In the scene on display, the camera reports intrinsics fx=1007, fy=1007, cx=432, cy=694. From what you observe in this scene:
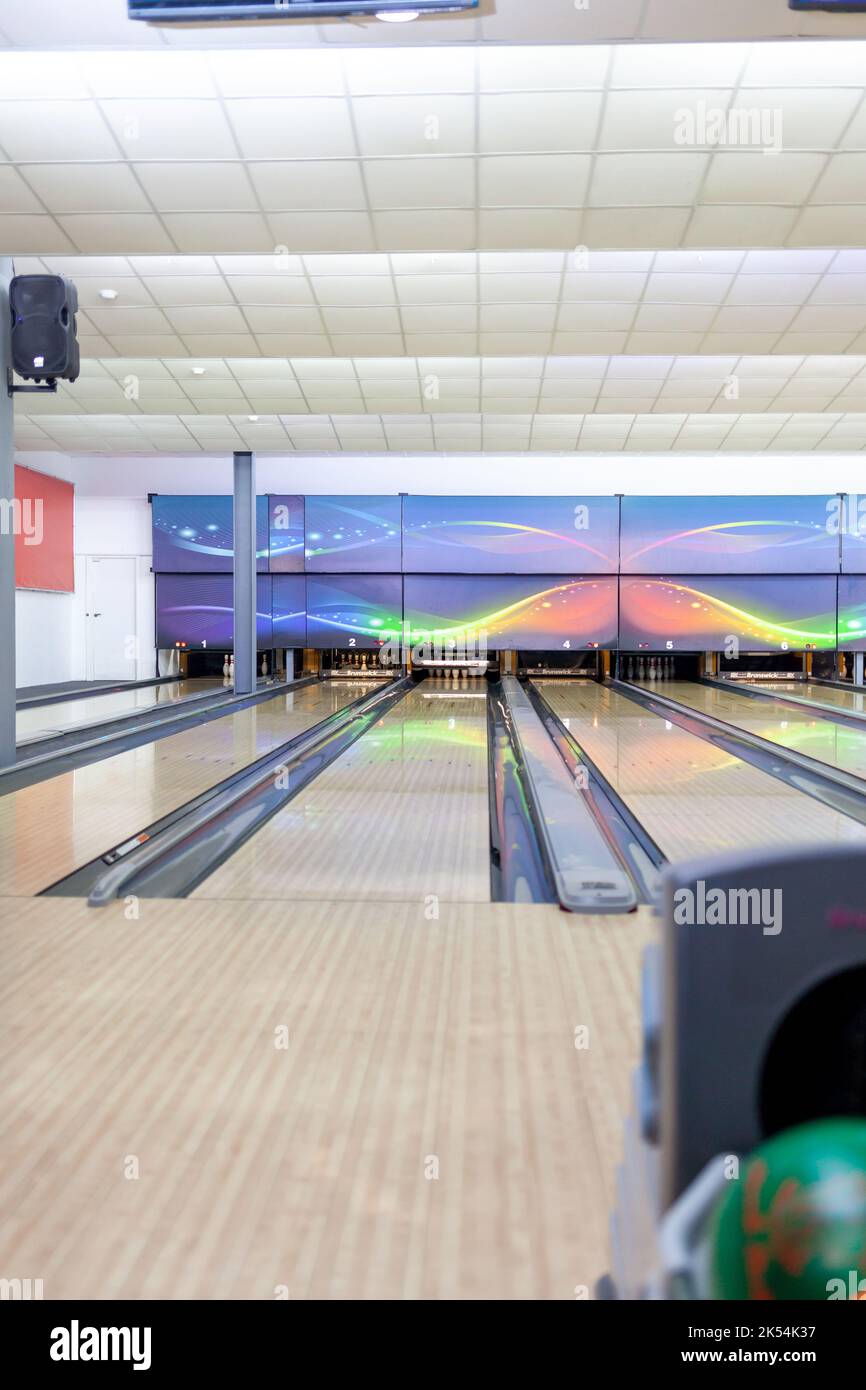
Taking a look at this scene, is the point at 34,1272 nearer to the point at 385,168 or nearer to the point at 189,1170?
the point at 189,1170

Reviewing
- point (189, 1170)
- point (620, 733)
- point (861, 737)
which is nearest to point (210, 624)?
point (620, 733)

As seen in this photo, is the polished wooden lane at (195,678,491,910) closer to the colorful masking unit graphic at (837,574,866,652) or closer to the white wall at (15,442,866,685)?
the white wall at (15,442,866,685)

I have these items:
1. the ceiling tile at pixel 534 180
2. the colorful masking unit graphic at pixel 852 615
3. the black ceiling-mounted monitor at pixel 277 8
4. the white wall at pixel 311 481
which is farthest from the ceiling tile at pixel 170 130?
the colorful masking unit graphic at pixel 852 615

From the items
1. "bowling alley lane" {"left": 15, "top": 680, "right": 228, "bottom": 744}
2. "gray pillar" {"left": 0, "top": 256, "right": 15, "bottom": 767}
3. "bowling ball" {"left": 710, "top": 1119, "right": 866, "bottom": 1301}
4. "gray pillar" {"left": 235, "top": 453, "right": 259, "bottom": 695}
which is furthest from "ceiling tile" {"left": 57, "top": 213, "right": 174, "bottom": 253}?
"gray pillar" {"left": 235, "top": 453, "right": 259, "bottom": 695}

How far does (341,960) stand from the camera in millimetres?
2471

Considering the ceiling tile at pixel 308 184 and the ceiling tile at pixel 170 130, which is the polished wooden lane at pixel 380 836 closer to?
the ceiling tile at pixel 308 184

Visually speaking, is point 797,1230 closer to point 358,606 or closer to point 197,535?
point 358,606

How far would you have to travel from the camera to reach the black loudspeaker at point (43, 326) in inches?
203

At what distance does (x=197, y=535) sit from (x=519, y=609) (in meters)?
4.16

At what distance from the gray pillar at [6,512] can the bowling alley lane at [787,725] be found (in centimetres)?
457

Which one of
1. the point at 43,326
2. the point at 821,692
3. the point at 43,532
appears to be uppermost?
the point at 43,326

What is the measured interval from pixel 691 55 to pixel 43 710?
24.1 ft

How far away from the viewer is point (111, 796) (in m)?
4.80

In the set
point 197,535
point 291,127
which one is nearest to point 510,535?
point 197,535
